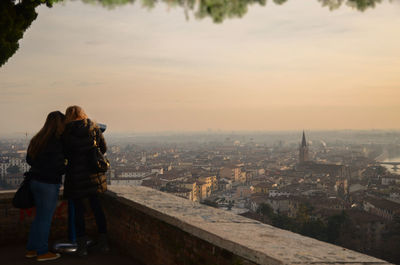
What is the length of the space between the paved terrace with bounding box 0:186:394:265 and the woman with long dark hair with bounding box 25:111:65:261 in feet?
1.55

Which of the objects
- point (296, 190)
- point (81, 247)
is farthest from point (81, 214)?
point (296, 190)

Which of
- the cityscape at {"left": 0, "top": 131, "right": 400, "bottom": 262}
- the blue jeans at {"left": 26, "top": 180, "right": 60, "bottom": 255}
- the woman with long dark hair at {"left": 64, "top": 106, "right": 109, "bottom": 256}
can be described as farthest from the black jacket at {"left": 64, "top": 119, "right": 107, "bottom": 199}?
the cityscape at {"left": 0, "top": 131, "right": 400, "bottom": 262}

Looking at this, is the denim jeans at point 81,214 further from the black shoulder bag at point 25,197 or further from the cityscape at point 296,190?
the cityscape at point 296,190

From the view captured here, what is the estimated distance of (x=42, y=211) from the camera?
9.05 ft

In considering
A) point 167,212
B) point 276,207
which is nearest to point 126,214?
point 167,212

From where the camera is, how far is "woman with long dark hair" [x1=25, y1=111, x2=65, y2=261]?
2.64 meters

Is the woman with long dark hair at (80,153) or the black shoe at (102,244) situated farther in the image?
the black shoe at (102,244)

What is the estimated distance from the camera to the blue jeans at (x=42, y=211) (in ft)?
8.87

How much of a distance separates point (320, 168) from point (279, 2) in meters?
83.6

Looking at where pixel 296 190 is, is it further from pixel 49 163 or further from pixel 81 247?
pixel 49 163

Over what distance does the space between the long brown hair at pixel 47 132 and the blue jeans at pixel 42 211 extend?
220mm

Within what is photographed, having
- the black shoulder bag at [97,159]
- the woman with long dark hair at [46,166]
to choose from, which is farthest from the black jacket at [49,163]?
the black shoulder bag at [97,159]

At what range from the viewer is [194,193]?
220 feet

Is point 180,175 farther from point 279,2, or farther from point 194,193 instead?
point 279,2
